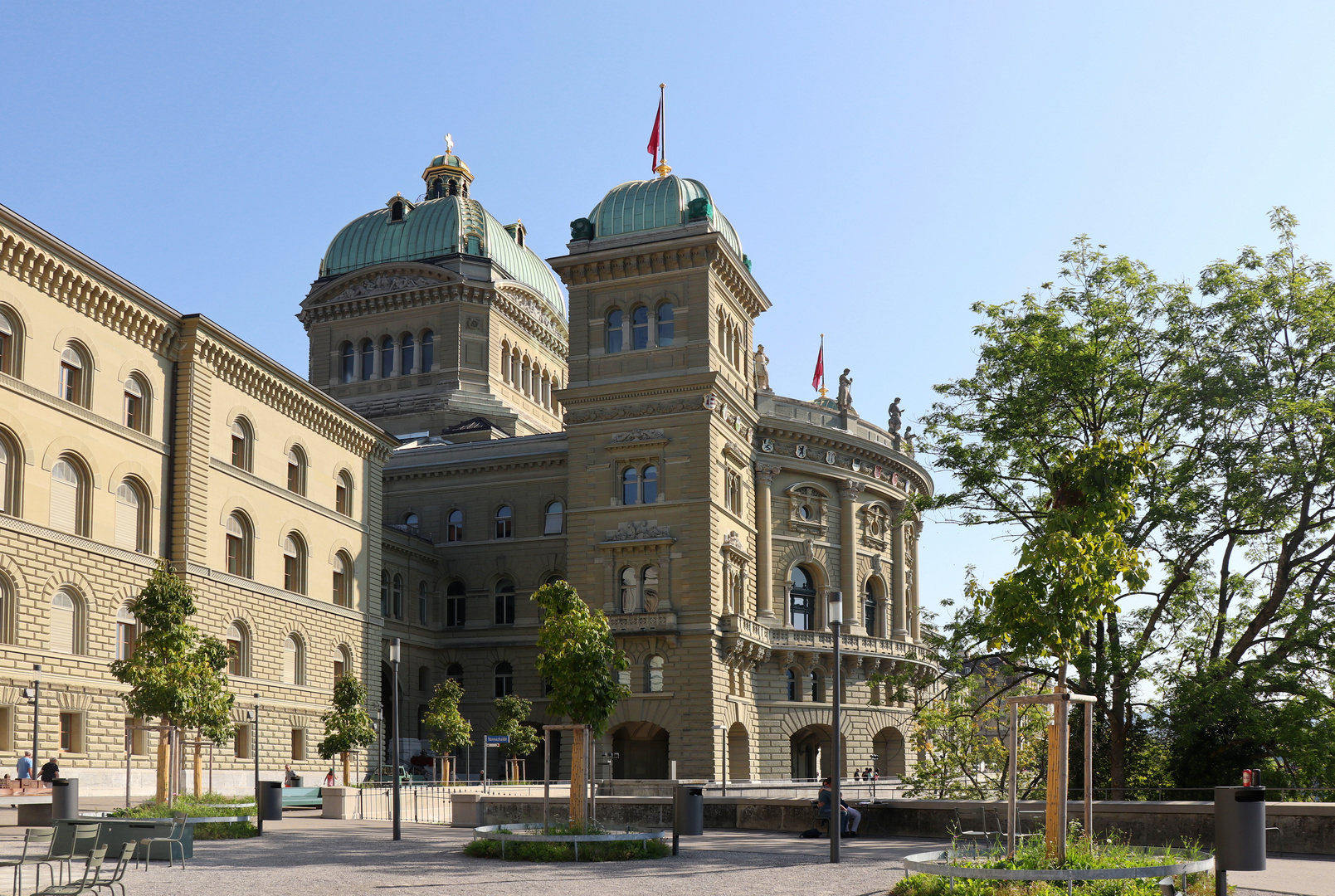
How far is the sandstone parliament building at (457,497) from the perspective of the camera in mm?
38656

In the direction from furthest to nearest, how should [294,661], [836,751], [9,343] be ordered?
[294,661], [9,343], [836,751]

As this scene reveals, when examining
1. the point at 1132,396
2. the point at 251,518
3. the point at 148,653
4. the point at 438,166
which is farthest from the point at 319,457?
the point at 438,166

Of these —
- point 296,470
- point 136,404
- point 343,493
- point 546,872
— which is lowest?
point 546,872

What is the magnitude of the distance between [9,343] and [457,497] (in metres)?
34.2

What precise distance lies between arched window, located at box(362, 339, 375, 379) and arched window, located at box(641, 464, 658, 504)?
26.7 metres

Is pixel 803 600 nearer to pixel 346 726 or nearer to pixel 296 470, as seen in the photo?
pixel 346 726

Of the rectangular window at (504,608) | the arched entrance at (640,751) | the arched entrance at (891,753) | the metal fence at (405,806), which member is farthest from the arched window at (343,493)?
the arched entrance at (891,753)

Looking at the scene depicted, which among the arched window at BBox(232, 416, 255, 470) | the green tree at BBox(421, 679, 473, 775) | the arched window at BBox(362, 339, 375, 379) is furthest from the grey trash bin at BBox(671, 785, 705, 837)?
the arched window at BBox(362, 339, 375, 379)

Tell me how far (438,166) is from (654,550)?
4028 centimetres

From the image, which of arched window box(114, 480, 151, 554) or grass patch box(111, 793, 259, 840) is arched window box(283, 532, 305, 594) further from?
grass patch box(111, 793, 259, 840)

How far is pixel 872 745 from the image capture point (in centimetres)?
6850

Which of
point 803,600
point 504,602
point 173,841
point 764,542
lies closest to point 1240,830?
point 173,841

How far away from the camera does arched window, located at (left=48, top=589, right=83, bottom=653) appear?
3753 centimetres

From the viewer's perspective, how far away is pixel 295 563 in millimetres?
50969
